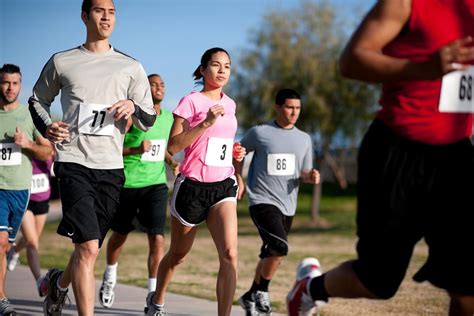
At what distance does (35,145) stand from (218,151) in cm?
203

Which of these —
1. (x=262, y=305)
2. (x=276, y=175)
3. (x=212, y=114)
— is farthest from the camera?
(x=276, y=175)

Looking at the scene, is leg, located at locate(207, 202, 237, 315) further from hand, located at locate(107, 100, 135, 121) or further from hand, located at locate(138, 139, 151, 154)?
hand, located at locate(138, 139, 151, 154)

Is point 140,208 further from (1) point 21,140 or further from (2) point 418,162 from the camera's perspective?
(2) point 418,162

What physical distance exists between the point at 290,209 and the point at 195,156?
7.15 ft

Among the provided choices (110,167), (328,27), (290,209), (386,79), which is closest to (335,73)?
(328,27)

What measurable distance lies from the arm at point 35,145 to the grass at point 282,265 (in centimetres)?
269

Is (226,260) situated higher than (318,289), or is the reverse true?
(318,289)

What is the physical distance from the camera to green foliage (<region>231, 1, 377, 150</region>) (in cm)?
3784

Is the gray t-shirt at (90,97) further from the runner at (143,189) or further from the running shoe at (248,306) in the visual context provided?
the runner at (143,189)

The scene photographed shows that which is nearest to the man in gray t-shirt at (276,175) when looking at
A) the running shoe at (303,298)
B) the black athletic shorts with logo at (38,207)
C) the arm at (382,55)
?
the black athletic shorts with logo at (38,207)

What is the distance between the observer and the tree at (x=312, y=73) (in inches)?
1490

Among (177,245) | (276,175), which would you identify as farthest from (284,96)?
(177,245)

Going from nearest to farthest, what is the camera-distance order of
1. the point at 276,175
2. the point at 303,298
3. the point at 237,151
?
the point at 303,298 → the point at 237,151 → the point at 276,175

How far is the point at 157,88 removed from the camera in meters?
9.85
